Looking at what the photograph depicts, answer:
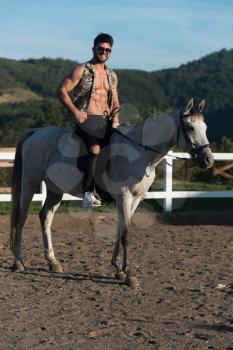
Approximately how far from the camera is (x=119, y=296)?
6145mm

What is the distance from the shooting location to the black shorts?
702cm

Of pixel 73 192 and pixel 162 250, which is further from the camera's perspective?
pixel 162 250

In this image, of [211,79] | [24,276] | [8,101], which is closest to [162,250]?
[24,276]

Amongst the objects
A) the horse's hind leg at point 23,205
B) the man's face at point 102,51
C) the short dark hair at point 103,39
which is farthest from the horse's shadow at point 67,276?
the short dark hair at point 103,39

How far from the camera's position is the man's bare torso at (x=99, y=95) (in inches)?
279

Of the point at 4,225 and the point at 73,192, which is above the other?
the point at 73,192

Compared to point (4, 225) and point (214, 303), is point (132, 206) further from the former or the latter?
point (4, 225)

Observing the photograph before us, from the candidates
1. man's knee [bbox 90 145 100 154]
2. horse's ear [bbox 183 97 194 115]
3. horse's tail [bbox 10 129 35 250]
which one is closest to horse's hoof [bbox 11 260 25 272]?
horse's tail [bbox 10 129 35 250]

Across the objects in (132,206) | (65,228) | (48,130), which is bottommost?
(65,228)

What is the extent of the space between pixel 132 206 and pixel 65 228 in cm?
435

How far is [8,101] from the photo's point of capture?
317 feet

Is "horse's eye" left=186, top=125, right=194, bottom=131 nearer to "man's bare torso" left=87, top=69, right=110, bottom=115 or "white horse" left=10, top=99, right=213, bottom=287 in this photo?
"white horse" left=10, top=99, right=213, bottom=287

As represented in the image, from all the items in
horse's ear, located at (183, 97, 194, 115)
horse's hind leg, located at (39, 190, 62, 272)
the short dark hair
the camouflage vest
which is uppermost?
the short dark hair

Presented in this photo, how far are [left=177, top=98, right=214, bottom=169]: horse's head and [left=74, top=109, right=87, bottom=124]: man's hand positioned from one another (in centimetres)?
110
